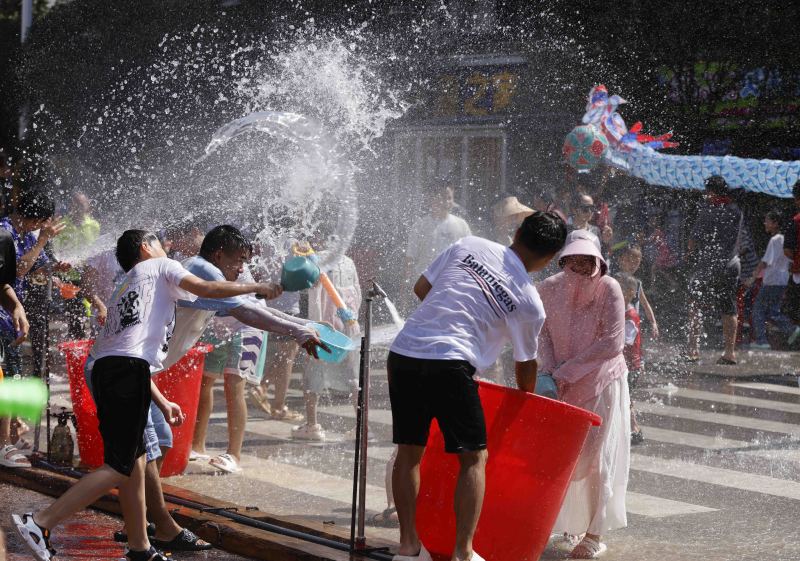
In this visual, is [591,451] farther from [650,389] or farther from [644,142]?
[644,142]

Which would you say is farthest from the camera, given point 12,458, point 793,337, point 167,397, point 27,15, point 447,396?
point 27,15

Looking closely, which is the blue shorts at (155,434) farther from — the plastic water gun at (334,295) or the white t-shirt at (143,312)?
the plastic water gun at (334,295)

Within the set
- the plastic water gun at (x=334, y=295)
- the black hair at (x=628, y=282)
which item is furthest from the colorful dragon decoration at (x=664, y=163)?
the plastic water gun at (x=334, y=295)

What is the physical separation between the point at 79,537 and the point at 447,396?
7.35 feet

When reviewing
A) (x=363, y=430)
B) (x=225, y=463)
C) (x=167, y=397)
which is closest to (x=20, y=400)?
(x=363, y=430)

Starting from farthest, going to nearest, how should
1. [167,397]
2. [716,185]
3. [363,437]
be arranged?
[716,185], [167,397], [363,437]

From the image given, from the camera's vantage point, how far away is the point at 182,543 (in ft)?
19.4

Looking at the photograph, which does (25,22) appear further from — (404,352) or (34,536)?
(404,352)

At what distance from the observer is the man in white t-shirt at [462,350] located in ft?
16.6

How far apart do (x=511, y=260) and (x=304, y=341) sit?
1.09 metres

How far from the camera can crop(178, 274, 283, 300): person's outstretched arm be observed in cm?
533

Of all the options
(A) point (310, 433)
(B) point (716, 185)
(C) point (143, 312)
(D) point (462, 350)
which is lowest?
(A) point (310, 433)

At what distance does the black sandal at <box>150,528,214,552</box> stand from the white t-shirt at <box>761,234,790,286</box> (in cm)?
1135

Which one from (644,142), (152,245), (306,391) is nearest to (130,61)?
(644,142)
